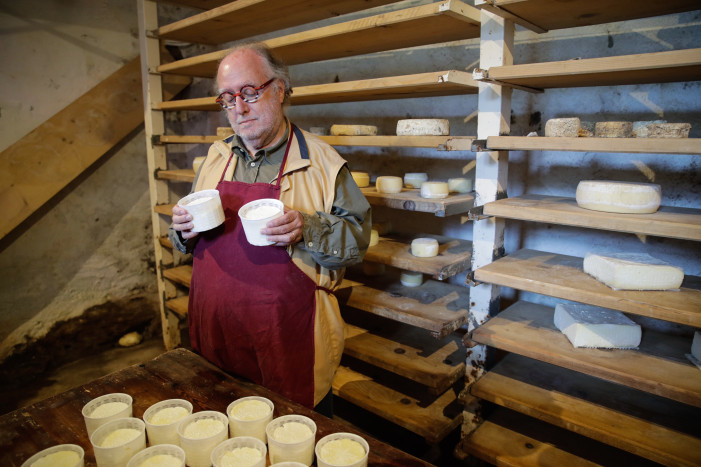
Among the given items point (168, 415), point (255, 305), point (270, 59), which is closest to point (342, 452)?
point (168, 415)

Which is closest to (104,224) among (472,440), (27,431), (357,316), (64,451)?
(357,316)

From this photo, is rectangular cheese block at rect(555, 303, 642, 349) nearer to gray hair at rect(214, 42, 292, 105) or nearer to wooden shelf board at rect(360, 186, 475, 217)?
wooden shelf board at rect(360, 186, 475, 217)

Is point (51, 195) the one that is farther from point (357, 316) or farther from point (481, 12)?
point (481, 12)

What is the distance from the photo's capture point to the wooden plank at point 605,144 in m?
1.44

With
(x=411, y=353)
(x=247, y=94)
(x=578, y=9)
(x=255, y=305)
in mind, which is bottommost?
(x=411, y=353)

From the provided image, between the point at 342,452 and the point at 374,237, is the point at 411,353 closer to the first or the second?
the point at 374,237

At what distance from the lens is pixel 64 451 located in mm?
1197

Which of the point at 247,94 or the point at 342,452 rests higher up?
the point at 247,94

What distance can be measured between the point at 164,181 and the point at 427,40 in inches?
101

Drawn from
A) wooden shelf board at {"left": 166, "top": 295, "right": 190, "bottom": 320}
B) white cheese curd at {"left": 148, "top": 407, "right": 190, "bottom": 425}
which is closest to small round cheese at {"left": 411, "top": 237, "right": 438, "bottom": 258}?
white cheese curd at {"left": 148, "top": 407, "right": 190, "bottom": 425}

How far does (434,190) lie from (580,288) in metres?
0.79

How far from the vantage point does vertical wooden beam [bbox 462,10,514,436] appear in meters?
1.92

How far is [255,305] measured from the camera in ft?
6.10

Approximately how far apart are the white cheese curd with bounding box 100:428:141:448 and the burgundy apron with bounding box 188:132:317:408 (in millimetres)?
621
